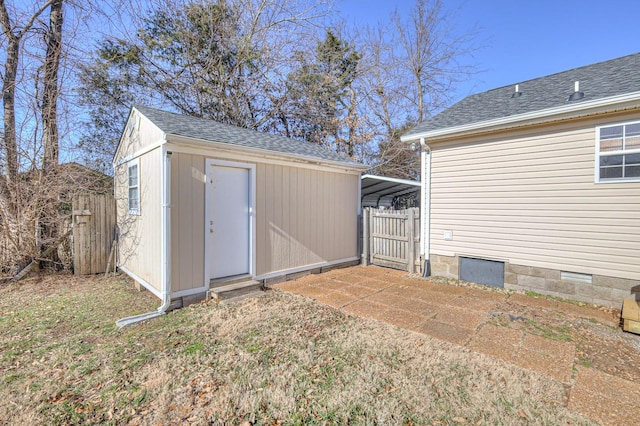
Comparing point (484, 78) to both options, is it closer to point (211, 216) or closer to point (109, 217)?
point (211, 216)

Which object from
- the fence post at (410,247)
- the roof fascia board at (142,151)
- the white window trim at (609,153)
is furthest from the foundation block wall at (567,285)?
the roof fascia board at (142,151)

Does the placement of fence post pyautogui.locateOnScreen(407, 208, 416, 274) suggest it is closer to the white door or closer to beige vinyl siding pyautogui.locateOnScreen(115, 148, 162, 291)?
the white door

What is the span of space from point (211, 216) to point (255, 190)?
917 millimetres

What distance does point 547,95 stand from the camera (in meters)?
5.60

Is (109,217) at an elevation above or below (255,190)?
below

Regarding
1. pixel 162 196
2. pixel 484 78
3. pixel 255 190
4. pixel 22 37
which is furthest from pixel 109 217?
pixel 484 78

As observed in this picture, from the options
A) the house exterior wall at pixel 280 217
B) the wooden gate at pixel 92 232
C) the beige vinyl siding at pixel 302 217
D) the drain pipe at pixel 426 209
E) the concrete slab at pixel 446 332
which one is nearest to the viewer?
the concrete slab at pixel 446 332

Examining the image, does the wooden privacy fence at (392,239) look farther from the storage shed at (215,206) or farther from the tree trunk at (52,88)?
the tree trunk at (52,88)

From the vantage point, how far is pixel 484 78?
45.1ft

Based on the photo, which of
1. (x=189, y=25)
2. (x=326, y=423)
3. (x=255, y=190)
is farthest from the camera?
(x=189, y=25)

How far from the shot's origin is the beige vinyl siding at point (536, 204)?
4.51 meters

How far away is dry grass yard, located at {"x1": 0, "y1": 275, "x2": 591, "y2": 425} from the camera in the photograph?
7.35ft

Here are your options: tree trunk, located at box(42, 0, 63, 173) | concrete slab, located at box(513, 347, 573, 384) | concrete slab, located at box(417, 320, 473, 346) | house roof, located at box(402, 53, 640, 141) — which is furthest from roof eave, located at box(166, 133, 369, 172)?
concrete slab, located at box(513, 347, 573, 384)

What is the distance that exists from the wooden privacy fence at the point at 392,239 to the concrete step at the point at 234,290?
3.26 meters
